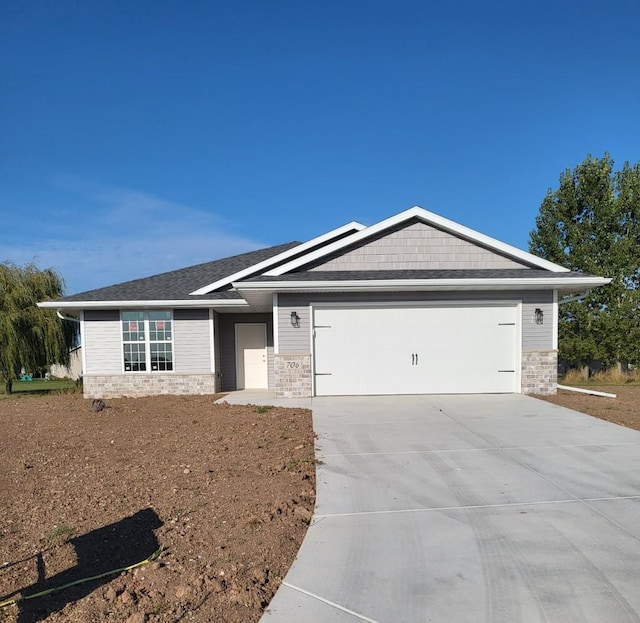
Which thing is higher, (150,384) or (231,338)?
(231,338)

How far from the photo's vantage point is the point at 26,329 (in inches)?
651

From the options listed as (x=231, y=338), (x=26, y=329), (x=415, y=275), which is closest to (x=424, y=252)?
(x=415, y=275)

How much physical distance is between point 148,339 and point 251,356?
3165 millimetres

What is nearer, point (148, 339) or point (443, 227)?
point (443, 227)

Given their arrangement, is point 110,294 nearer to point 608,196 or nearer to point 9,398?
point 9,398

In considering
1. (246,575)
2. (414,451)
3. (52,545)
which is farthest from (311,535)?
(414,451)

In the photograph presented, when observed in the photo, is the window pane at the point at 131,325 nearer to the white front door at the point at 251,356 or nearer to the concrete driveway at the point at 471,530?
the white front door at the point at 251,356

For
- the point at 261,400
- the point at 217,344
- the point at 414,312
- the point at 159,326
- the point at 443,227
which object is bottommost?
the point at 261,400

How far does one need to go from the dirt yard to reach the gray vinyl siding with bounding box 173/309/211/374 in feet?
17.5

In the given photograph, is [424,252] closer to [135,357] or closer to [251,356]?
[251,356]

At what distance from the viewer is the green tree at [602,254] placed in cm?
1972

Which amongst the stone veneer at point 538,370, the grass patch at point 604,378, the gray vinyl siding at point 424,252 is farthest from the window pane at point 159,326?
the grass patch at point 604,378

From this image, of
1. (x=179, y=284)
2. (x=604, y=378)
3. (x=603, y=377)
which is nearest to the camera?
(x=179, y=284)

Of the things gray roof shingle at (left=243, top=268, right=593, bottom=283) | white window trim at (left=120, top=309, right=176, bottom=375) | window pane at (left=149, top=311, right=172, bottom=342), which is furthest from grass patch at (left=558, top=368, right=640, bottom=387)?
window pane at (left=149, top=311, right=172, bottom=342)
